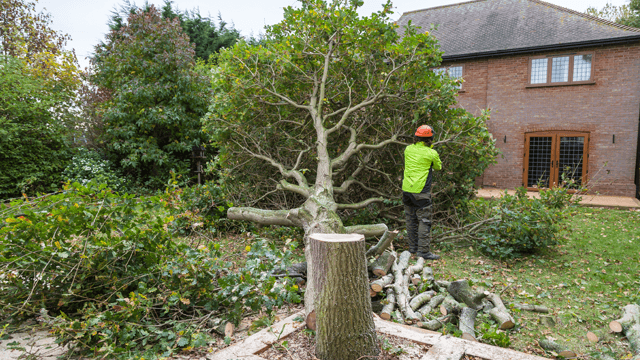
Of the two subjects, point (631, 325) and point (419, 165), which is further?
point (419, 165)

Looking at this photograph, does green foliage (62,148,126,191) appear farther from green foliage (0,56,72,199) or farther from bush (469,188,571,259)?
bush (469,188,571,259)

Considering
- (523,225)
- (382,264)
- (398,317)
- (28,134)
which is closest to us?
(398,317)

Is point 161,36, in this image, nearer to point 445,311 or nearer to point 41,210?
point 41,210

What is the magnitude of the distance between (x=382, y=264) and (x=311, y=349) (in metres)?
1.82

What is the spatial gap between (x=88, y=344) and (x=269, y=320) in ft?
4.63

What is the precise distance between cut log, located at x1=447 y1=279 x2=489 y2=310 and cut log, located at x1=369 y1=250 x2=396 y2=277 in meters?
0.74

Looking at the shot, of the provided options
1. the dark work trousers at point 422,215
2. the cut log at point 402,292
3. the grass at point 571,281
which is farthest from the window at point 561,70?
the cut log at point 402,292

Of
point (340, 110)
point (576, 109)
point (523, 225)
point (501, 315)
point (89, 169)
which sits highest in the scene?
point (576, 109)

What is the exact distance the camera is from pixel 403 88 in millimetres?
6453

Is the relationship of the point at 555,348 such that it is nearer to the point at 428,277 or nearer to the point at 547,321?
the point at 547,321

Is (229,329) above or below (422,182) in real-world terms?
below

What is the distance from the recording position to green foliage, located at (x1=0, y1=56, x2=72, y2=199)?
34.2 feet

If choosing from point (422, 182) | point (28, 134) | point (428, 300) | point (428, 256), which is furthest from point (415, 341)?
point (28, 134)

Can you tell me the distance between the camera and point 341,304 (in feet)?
9.01
